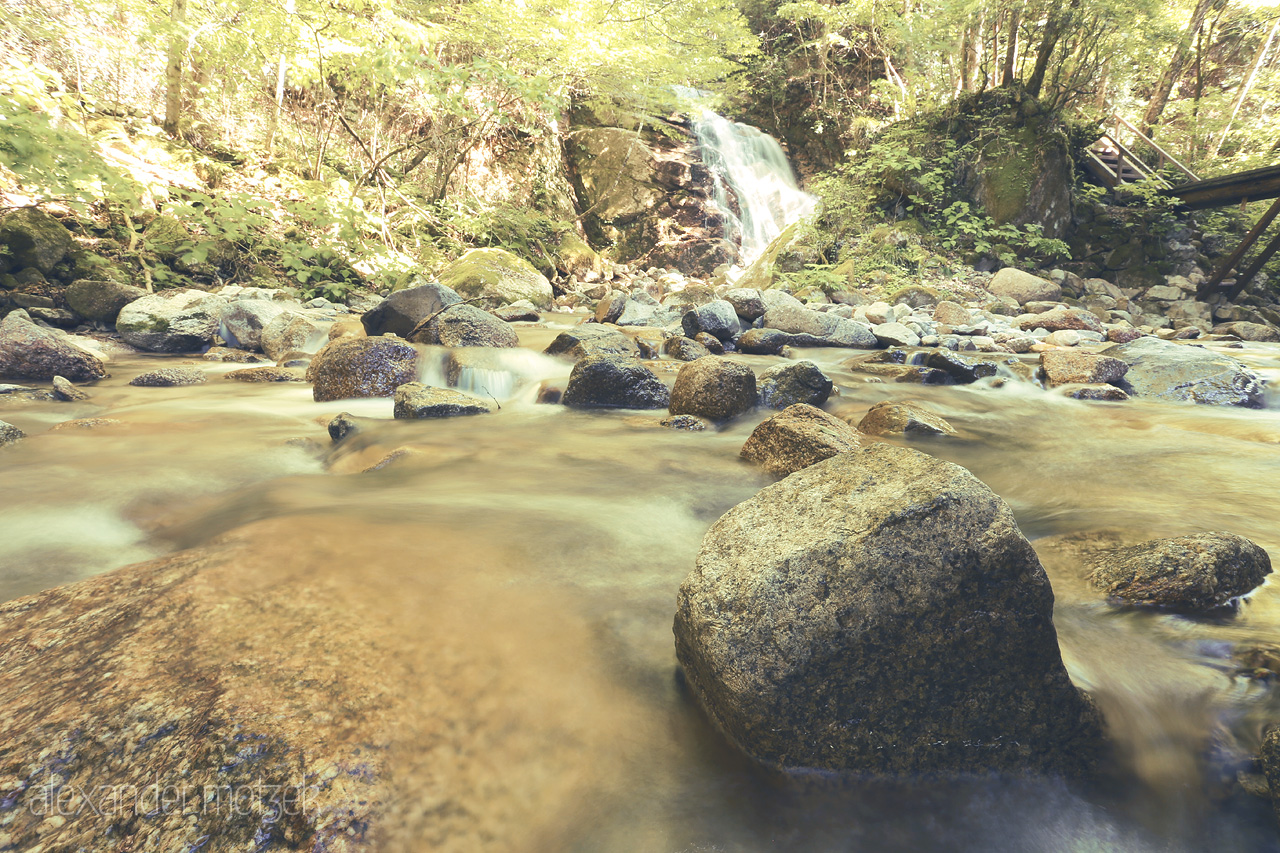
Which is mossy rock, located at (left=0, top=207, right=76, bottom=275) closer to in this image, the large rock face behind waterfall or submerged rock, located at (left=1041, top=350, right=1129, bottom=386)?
the large rock face behind waterfall

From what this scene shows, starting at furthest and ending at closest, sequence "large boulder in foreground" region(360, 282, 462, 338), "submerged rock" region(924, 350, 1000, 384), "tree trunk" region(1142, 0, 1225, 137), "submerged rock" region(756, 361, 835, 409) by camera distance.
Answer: "tree trunk" region(1142, 0, 1225, 137), "large boulder in foreground" region(360, 282, 462, 338), "submerged rock" region(924, 350, 1000, 384), "submerged rock" region(756, 361, 835, 409)

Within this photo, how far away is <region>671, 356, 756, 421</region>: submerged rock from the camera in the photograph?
4535 mm

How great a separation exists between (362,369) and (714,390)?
336 centimetres

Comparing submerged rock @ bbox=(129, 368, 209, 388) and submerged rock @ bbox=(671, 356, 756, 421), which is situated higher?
submerged rock @ bbox=(671, 356, 756, 421)

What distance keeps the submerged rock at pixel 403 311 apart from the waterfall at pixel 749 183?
12.2 metres

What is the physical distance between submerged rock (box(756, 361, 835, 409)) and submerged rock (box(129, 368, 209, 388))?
5.67 m

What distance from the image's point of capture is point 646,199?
1705 centimetres

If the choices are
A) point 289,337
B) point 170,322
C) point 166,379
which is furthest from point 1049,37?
point 170,322

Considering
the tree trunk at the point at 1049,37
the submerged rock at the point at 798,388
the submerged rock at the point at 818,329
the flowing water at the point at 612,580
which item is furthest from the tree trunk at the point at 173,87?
the tree trunk at the point at 1049,37

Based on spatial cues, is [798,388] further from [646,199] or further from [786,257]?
[646,199]

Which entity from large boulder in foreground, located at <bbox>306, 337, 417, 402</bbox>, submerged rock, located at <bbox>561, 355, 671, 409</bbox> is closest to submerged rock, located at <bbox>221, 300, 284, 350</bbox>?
large boulder in foreground, located at <bbox>306, 337, 417, 402</bbox>

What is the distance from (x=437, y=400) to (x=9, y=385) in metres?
3.64

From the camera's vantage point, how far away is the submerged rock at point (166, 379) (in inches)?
223

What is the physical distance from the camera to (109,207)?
908 cm
